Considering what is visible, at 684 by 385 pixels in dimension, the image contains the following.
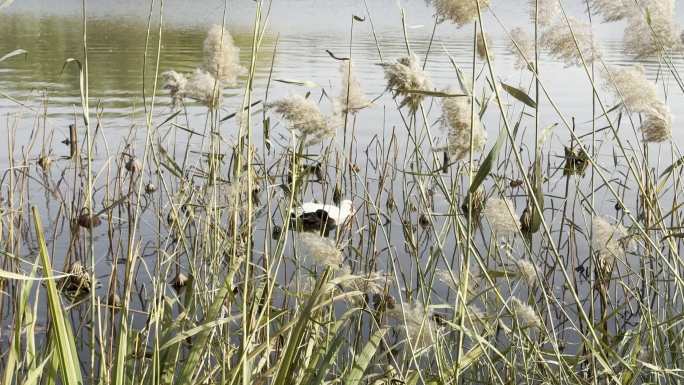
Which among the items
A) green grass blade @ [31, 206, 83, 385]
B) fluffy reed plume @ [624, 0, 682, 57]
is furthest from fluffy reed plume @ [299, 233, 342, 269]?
fluffy reed plume @ [624, 0, 682, 57]

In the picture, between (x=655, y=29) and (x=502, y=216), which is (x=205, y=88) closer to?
(x=502, y=216)

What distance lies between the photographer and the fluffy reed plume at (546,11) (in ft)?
5.29

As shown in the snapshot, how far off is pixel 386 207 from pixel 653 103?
280 cm

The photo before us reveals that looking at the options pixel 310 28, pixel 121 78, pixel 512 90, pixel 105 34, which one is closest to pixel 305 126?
pixel 512 90

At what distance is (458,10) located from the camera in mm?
1335

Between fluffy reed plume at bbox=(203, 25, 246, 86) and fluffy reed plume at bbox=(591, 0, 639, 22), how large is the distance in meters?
0.73

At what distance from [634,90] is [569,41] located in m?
0.16

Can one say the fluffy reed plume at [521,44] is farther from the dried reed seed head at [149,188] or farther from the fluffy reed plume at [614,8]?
the dried reed seed head at [149,188]

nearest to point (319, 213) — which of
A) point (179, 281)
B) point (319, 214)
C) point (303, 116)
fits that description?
point (319, 214)

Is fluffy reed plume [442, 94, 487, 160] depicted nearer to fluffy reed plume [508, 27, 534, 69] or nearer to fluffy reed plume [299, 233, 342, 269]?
fluffy reed plume [299, 233, 342, 269]

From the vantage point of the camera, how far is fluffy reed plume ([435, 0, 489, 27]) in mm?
1323

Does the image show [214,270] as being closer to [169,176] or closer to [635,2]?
[635,2]

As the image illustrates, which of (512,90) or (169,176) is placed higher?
(512,90)

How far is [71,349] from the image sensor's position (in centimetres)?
147
